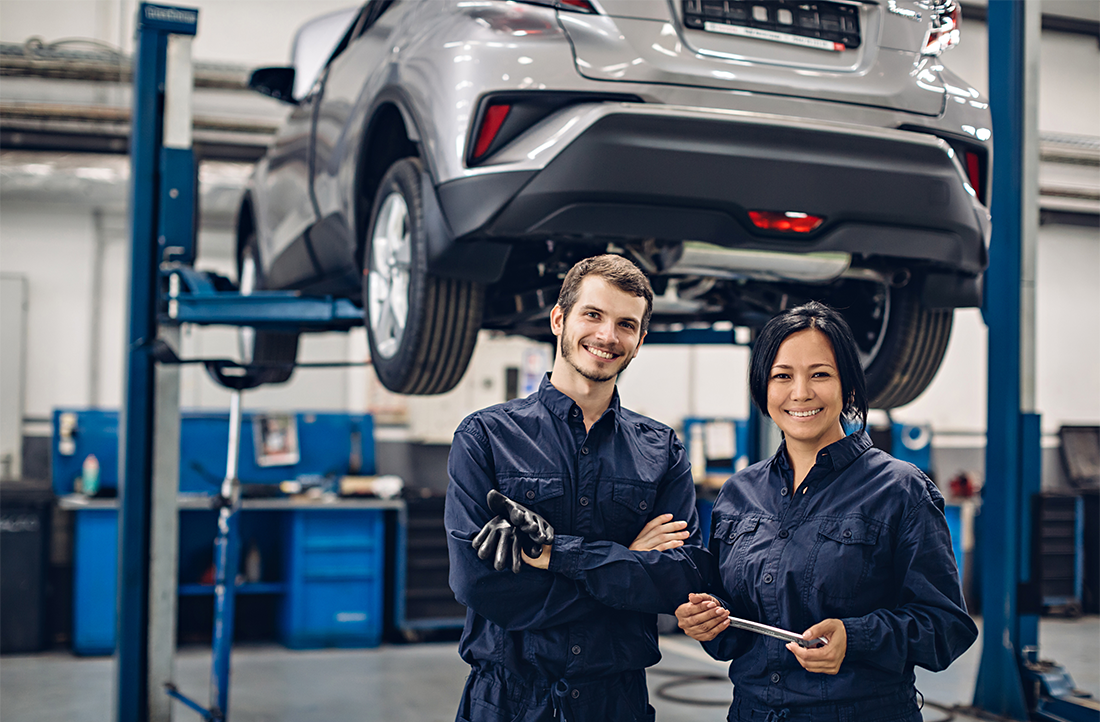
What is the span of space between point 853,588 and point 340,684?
439cm

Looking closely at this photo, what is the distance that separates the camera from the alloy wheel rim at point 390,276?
251 centimetres

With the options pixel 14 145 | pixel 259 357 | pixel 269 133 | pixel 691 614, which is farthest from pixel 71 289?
pixel 691 614

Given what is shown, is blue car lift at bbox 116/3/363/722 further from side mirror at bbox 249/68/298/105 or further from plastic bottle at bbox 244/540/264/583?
plastic bottle at bbox 244/540/264/583

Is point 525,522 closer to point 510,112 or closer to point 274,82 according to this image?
point 510,112

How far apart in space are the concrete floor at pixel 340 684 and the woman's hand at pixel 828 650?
3.45 meters

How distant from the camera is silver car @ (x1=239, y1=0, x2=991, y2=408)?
2.10m

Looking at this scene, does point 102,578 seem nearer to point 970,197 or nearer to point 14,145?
point 14,145

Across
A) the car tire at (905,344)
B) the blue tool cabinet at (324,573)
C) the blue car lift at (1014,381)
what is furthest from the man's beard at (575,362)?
the blue tool cabinet at (324,573)

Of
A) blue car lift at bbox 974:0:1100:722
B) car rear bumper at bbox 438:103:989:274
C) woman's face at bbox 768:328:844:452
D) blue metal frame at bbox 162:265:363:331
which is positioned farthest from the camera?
blue car lift at bbox 974:0:1100:722

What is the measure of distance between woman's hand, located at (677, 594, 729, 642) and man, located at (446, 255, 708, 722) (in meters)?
0.08

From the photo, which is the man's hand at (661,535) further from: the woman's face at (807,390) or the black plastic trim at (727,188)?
the black plastic trim at (727,188)

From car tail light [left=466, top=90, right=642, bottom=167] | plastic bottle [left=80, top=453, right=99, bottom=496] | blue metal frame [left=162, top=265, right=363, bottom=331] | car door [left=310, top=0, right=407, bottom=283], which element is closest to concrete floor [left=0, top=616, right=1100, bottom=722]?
plastic bottle [left=80, top=453, right=99, bottom=496]

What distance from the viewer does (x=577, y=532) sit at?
1574mm

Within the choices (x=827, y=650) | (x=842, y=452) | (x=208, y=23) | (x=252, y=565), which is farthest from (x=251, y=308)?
(x=208, y=23)
